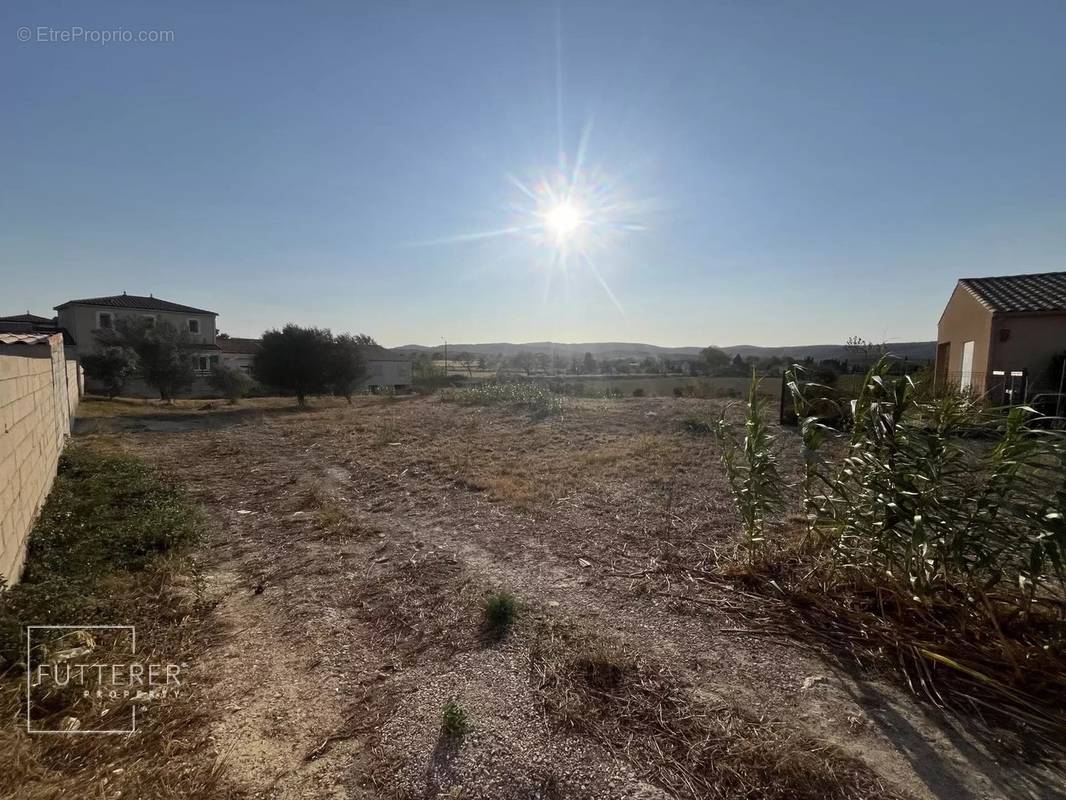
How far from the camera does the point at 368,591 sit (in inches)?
145

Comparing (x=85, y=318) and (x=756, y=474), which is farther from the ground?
(x=85, y=318)

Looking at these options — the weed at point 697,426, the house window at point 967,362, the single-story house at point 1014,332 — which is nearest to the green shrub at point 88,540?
the weed at point 697,426

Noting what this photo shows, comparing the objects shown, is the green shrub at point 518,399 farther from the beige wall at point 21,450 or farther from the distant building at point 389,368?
the distant building at point 389,368

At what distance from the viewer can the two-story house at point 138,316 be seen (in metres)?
32.4

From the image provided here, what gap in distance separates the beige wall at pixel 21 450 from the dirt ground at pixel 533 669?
126cm

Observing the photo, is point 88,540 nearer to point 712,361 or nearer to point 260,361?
point 260,361

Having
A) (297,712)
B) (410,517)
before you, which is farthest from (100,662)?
(410,517)

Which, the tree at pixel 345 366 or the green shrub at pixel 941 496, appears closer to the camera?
the green shrub at pixel 941 496

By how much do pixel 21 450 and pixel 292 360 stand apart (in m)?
17.7

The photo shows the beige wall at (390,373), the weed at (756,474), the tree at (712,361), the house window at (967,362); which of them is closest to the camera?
the weed at (756,474)

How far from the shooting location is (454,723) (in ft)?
7.07

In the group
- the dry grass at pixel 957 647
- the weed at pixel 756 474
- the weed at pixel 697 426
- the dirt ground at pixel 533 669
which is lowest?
the dirt ground at pixel 533 669

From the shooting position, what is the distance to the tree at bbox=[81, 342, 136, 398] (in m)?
23.8

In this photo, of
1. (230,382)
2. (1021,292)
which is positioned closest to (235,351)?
(230,382)
